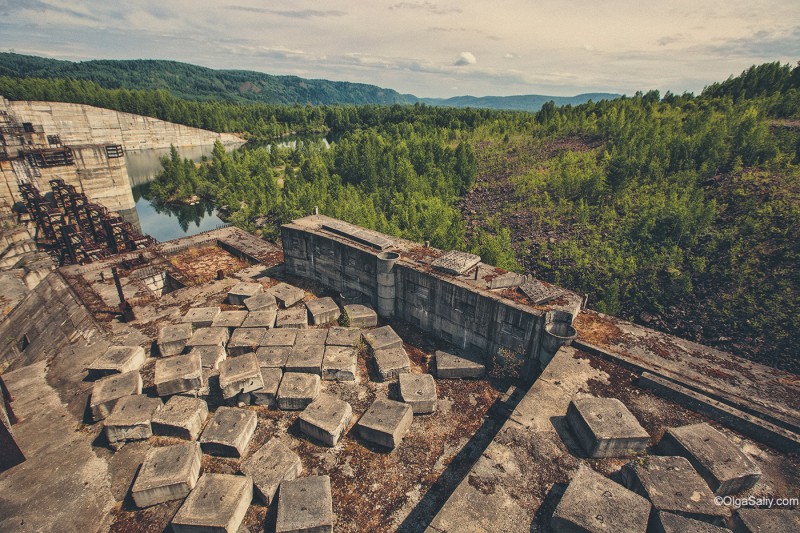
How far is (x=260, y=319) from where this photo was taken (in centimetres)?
1844

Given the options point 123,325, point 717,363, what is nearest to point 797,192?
point 717,363

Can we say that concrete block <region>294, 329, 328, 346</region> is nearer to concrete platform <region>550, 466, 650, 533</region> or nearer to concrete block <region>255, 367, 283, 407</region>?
concrete block <region>255, 367, 283, 407</region>

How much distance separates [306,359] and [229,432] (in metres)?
4.08

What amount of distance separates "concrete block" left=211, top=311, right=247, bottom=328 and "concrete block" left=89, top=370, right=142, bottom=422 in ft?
13.0

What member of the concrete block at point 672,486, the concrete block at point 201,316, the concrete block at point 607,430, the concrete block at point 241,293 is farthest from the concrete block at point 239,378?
the concrete block at point 672,486

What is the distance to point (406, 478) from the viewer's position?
12031 mm

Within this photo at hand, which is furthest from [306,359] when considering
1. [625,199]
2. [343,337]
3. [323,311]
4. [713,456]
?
[625,199]

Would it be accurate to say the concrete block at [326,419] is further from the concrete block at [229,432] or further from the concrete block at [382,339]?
the concrete block at [382,339]

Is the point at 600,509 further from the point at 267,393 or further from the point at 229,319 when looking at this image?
the point at 229,319

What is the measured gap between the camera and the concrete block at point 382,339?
56.7 ft

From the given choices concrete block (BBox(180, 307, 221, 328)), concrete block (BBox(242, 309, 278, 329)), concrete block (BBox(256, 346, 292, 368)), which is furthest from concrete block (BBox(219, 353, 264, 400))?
concrete block (BBox(180, 307, 221, 328))

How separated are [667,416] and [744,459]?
230 cm

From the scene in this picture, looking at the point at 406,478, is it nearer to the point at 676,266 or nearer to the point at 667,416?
the point at 667,416

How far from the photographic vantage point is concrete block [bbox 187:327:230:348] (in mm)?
16609
